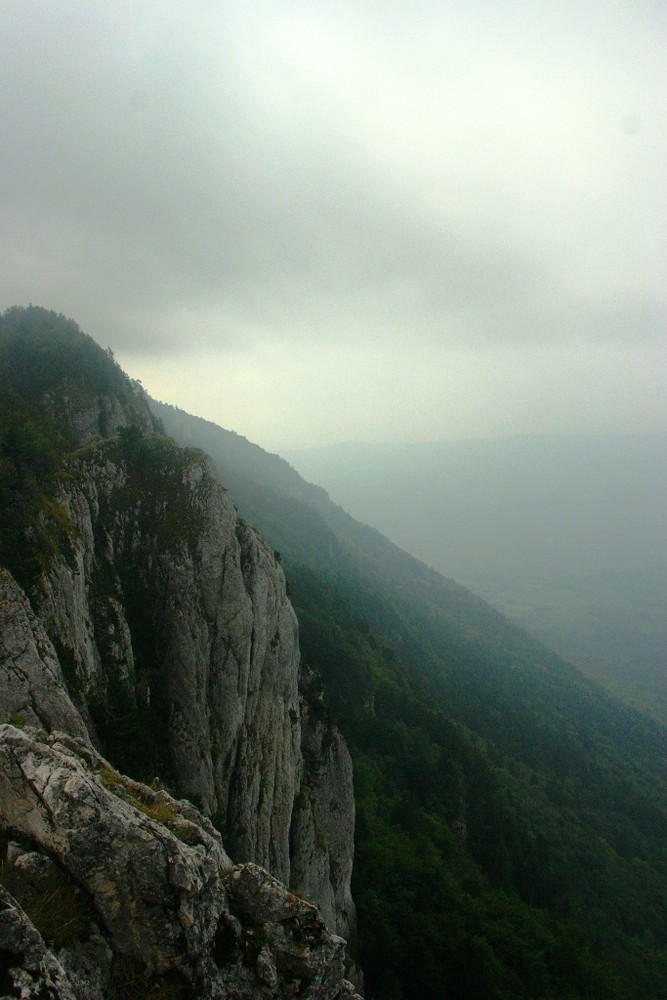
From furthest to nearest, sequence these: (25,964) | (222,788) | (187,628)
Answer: (187,628), (222,788), (25,964)

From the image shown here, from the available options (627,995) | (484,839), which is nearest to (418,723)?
(484,839)

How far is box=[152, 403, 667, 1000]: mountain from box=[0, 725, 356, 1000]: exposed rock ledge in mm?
29556

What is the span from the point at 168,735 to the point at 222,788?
3930mm

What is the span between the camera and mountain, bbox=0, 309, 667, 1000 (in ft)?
29.7

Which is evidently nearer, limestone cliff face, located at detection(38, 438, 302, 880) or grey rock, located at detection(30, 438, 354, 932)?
limestone cliff face, located at detection(38, 438, 302, 880)

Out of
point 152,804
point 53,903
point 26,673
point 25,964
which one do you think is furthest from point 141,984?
point 26,673

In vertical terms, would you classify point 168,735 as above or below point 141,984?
below

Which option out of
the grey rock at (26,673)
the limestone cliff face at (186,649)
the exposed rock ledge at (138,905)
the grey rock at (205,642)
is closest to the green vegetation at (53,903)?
the exposed rock ledge at (138,905)

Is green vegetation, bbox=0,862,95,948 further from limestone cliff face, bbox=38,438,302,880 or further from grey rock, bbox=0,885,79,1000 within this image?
limestone cliff face, bbox=38,438,302,880

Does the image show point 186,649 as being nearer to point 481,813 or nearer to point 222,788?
point 222,788

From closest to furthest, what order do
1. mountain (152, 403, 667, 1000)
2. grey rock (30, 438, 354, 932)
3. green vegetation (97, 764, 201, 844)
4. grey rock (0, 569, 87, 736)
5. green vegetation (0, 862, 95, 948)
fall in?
green vegetation (0, 862, 95, 948)
green vegetation (97, 764, 201, 844)
grey rock (0, 569, 87, 736)
grey rock (30, 438, 354, 932)
mountain (152, 403, 667, 1000)

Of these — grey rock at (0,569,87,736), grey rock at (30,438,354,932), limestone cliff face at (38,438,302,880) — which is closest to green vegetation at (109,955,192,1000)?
grey rock at (0,569,87,736)

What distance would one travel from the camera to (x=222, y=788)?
2484 cm

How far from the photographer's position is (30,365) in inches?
2263
